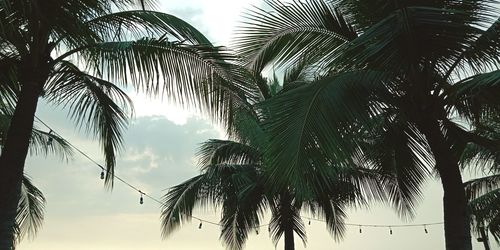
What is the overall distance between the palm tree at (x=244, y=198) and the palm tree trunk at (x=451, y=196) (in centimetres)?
601

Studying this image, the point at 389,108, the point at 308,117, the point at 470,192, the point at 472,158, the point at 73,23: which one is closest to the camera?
the point at 73,23

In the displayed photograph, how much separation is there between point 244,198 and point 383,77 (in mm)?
7551

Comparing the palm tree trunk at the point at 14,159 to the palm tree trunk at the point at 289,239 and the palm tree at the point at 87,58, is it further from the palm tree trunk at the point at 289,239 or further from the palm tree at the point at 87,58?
the palm tree trunk at the point at 289,239

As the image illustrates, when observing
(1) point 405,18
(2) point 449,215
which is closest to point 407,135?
(2) point 449,215

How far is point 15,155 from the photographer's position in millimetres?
4922

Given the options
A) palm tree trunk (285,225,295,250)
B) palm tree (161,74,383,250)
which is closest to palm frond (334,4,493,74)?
palm tree (161,74,383,250)

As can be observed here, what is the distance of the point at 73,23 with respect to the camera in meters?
4.72

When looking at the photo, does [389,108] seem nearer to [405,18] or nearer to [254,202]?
[405,18]

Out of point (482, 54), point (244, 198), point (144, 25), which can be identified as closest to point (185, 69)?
point (144, 25)

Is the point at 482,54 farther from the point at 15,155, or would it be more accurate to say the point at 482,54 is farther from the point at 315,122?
the point at 15,155

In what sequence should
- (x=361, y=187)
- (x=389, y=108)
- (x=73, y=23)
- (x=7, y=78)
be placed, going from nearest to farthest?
(x=73, y=23)
(x=7, y=78)
(x=389, y=108)
(x=361, y=187)

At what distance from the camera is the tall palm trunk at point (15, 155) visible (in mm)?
4766

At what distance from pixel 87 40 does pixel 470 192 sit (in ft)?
51.9

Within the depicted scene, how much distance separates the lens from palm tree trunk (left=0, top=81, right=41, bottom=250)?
4.77 m
